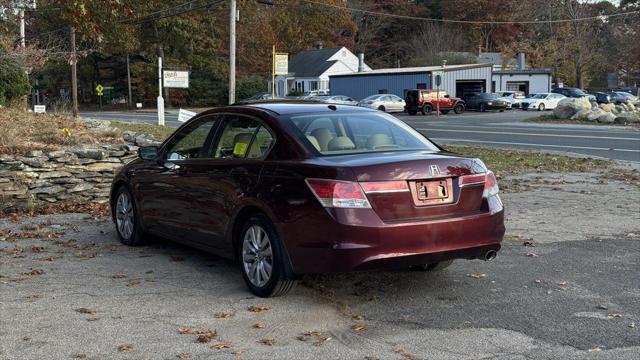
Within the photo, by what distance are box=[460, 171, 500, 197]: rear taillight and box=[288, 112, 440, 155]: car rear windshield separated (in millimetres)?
525

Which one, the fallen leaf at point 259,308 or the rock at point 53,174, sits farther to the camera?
the rock at point 53,174

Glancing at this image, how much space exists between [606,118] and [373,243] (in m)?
32.6

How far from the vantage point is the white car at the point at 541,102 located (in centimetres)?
5441

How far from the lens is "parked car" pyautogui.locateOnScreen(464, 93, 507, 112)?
51.9 meters

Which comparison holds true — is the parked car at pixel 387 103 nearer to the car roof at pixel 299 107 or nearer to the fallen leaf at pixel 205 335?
the car roof at pixel 299 107

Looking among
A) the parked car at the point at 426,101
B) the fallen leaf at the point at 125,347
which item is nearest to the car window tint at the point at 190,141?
the fallen leaf at the point at 125,347

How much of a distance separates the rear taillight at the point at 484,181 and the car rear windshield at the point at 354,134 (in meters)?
0.52

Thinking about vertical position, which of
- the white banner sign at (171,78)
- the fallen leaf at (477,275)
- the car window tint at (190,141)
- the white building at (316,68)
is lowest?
the fallen leaf at (477,275)

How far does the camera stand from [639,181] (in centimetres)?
1371

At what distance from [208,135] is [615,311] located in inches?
152

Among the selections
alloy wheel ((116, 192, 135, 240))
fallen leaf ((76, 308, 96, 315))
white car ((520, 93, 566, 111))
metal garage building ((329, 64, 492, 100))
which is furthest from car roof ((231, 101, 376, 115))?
white car ((520, 93, 566, 111))

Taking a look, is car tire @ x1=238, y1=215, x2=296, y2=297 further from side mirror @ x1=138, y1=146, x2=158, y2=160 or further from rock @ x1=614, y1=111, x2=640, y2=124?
rock @ x1=614, y1=111, x2=640, y2=124

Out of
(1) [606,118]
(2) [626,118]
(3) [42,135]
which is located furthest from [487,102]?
(3) [42,135]

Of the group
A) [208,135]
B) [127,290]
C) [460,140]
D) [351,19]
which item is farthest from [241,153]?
[351,19]
